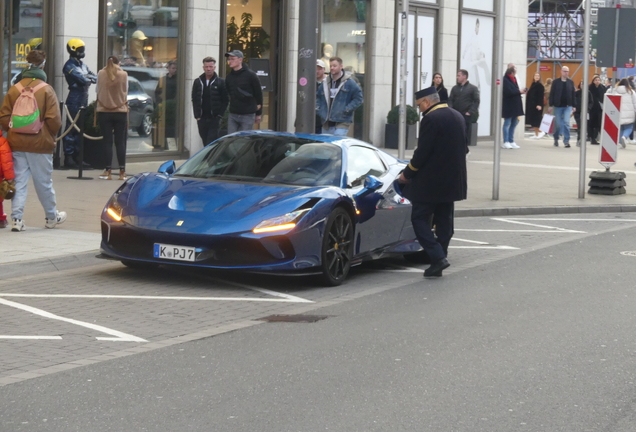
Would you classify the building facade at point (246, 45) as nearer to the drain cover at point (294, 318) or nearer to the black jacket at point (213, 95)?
the black jacket at point (213, 95)

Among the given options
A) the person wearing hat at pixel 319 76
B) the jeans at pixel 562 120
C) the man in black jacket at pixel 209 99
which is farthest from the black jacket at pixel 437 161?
the jeans at pixel 562 120

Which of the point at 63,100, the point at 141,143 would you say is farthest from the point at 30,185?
the point at 141,143

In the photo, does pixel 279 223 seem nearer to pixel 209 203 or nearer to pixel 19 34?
pixel 209 203

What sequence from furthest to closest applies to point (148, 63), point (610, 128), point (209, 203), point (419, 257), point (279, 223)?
point (148, 63)
point (610, 128)
point (419, 257)
point (209, 203)
point (279, 223)

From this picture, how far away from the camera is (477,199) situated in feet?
55.7

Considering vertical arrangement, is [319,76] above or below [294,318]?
above

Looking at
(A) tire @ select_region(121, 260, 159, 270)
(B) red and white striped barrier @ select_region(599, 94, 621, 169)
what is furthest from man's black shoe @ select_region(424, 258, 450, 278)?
(B) red and white striped barrier @ select_region(599, 94, 621, 169)

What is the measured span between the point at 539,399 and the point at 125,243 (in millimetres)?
4467

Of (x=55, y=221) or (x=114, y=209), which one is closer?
(x=114, y=209)

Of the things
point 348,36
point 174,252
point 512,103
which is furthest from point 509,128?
point 174,252

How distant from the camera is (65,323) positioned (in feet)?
25.1

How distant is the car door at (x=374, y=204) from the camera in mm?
10047

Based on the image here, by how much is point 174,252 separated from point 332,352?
2.52 metres

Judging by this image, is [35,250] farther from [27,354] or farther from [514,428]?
[514,428]
